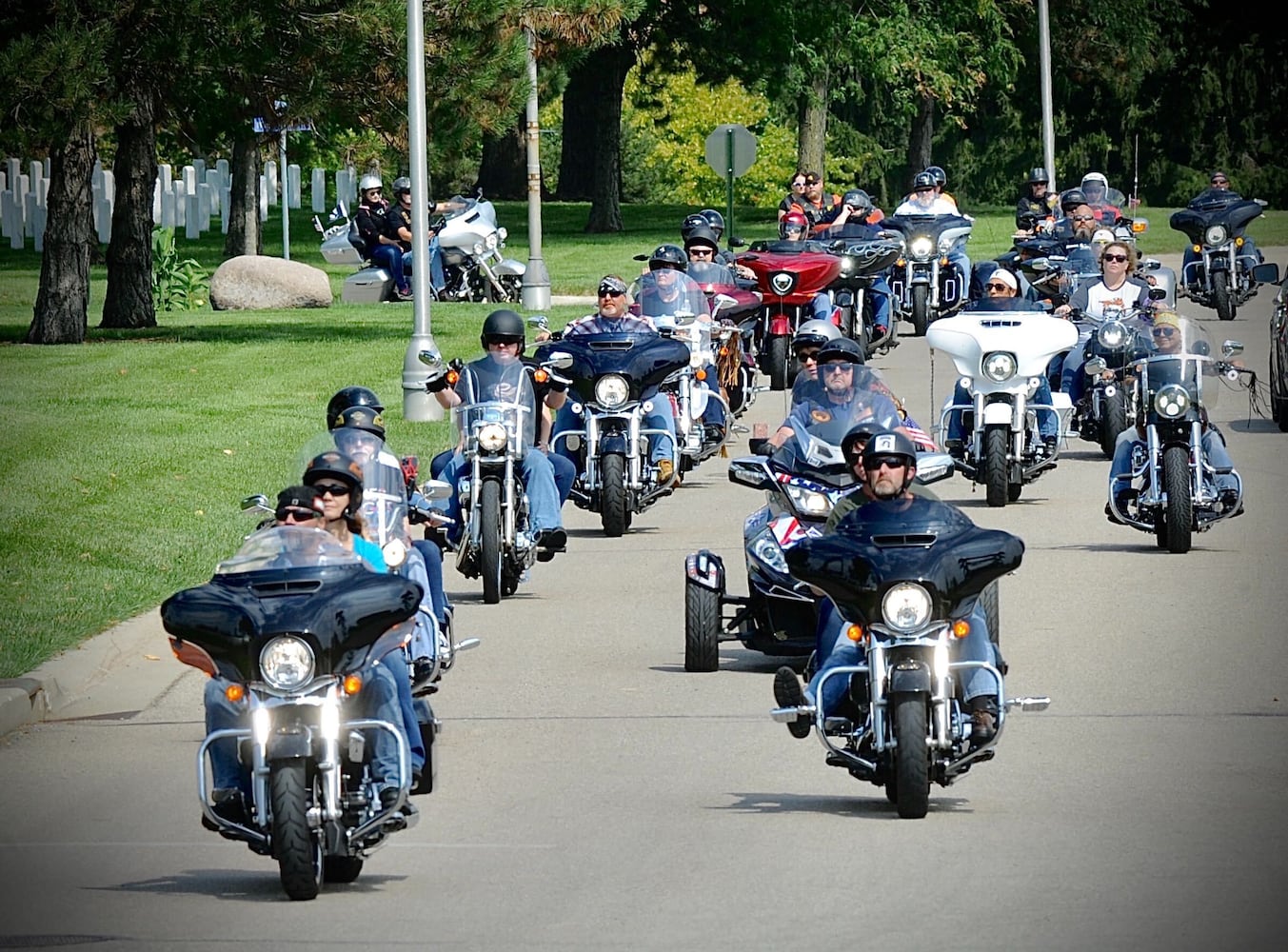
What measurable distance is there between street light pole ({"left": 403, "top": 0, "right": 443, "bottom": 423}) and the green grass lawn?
267 millimetres

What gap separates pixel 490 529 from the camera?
1466cm

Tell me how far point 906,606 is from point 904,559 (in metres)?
0.17

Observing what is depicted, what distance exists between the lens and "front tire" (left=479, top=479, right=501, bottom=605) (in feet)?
48.1

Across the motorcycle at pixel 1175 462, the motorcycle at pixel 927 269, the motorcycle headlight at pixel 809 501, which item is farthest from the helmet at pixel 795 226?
the motorcycle headlight at pixel 809 501

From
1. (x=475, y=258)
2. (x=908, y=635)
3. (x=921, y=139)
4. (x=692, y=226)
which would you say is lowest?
(x=908, y=635)

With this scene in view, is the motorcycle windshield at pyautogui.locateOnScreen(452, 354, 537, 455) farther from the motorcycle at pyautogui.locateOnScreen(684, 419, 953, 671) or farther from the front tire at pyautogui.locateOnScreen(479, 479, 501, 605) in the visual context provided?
the motorcycle at pyautogui.locateOnScreen(684, 419, 953, 671)

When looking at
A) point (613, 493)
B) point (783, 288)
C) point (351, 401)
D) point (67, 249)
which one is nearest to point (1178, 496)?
point (613, 493)

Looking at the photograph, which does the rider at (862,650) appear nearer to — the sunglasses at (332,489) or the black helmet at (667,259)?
the sunglasses at (332,489)

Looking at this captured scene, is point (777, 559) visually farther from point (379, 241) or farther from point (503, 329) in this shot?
point (379, 241)

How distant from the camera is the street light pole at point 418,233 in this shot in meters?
Result: 22.9

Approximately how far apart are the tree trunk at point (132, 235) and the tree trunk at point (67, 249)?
221cm

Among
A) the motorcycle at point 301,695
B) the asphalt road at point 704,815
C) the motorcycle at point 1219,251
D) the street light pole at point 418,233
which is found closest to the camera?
the asphalt road at point 704,815

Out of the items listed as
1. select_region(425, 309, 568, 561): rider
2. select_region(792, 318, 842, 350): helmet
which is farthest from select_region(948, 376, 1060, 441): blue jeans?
select_region(792, 318, 842, 350): helmet

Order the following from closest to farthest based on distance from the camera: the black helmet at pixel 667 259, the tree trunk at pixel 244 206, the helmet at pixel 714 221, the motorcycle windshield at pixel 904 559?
the motorcycle windshield at pixel 904 559 → the black helmet at pixel 667 259 → the helmet at pixel 714 221 → the tree trunk at pixel 244 206
